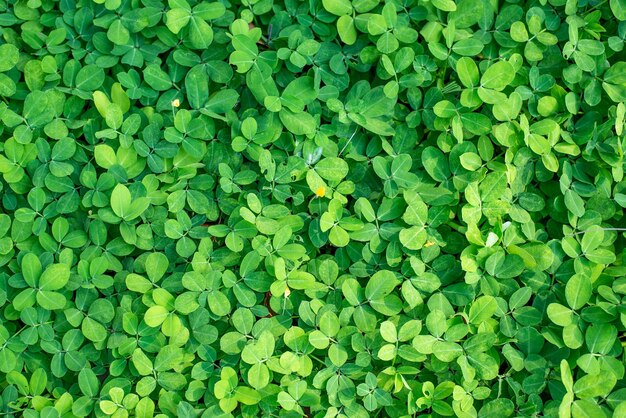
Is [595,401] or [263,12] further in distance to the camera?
[263,12]

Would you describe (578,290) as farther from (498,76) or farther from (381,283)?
(498,76)

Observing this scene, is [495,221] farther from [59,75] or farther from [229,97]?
[59,75]

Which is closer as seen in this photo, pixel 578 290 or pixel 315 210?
pixel 578 290

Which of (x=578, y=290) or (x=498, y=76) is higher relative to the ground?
(x=498, y=76)

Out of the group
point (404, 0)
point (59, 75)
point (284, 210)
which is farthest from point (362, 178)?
point (59, 75)

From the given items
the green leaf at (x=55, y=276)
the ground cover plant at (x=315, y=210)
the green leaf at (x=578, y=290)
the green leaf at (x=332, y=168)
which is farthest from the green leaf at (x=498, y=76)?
the green leaf at (x=55, y=276)

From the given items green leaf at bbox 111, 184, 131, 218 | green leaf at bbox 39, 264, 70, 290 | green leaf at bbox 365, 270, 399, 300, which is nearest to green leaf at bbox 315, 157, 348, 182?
green leaf at bbox 365, 270, 399, 300

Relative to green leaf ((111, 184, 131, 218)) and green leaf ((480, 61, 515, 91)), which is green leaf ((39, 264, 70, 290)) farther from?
green leaf ((480, 61, 515, 91))

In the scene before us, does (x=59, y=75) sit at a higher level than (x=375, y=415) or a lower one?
higher

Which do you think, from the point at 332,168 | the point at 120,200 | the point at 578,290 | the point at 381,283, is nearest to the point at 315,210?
the point at 332,168
